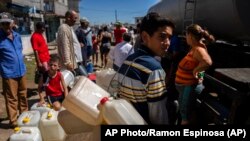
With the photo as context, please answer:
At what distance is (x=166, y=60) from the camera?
7.34 metres

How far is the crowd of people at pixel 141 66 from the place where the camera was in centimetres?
181

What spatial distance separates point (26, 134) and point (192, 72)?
2.33 meters

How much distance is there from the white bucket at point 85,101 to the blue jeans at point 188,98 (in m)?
1.75

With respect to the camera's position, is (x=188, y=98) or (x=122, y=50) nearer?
(x=188, y=98)

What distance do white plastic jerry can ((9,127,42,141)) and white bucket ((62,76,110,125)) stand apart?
1.88m

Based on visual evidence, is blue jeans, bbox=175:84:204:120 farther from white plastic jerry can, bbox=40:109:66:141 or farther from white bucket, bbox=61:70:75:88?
white bucket, bbox=61:70:75:88

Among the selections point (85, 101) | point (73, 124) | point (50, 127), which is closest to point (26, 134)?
point (50, 127)

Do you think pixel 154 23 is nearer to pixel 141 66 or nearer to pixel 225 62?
pixel 141 66

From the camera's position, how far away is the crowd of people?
5.93 feet

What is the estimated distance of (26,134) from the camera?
3693 mm

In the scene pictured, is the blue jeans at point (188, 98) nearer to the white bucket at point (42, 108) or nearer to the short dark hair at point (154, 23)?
the short dark hair at point (154, 23)

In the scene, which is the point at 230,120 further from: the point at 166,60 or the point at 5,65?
the point at 166,60

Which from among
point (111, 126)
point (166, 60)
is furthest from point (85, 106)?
point (166, 60)

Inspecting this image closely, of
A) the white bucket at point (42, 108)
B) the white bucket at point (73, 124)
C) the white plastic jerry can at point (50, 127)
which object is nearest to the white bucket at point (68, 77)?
the white bucket at point (42, 108)
